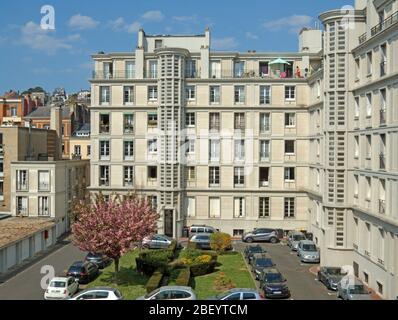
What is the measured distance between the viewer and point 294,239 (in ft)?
149

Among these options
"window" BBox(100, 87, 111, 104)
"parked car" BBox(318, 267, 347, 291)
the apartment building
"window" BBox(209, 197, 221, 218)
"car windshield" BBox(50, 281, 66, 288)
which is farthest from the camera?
"window" BBox(100, 87, 111, 104)

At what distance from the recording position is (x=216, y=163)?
51.3 m

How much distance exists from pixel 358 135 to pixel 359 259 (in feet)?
27.0

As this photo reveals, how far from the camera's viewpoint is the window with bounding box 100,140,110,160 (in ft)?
173

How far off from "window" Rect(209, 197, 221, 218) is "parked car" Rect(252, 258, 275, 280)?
1572cm

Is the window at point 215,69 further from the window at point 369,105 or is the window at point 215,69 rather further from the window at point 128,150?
the window at point 369,105

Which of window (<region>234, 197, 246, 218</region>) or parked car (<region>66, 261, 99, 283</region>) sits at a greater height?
window (<region>234, 197, 246, 218</region>)

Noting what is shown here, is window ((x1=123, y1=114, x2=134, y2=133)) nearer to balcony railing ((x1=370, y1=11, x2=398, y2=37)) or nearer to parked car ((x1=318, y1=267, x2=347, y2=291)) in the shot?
parked car ((x1=318, y1=267, x2=347, y2=291))

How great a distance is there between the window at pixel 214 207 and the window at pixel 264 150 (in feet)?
20.5

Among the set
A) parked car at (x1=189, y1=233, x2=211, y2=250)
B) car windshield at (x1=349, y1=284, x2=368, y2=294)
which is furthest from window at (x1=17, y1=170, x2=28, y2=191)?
car windshield at (x1=349, y1=284, x2=368, y2=294)

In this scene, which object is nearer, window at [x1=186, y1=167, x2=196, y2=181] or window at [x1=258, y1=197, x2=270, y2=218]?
window at [x1=258, y1=197, x2=270, y2=218]

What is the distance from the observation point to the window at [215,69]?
52.6 m
